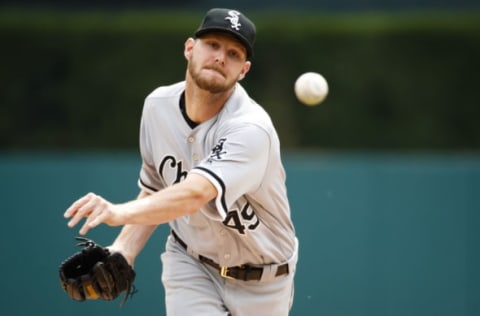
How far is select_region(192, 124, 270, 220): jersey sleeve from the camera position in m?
4.07

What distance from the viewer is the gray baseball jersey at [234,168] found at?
420 centimetres

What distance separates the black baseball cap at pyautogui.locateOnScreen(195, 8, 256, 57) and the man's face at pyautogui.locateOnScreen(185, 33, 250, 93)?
41mm

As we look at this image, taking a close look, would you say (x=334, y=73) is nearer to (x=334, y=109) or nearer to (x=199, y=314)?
(x=334, y=109)

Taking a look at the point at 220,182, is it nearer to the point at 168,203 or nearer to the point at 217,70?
the point at 168,203

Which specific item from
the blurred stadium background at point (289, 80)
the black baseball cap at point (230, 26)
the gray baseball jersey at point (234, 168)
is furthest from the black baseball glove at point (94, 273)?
the blurred stadium background at point (289, 80)

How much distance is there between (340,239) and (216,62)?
417 cm

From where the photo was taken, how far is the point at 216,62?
14.3 ft

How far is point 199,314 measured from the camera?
456 cm

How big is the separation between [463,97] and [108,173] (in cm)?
428

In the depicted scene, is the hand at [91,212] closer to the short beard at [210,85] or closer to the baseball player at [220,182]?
the baseball player at [220,182]

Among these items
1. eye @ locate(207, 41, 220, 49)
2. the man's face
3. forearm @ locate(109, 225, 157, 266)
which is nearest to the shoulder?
the man's face

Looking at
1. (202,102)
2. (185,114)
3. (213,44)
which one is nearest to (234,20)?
(213,44)

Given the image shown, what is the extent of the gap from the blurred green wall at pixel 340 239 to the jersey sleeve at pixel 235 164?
4.04 metres

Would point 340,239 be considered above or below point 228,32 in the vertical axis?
below
